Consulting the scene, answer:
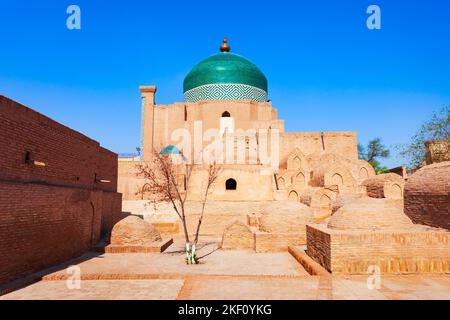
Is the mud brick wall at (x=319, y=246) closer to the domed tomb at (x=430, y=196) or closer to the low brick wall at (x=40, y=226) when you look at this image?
the domed tomb at (x=430, y=196)

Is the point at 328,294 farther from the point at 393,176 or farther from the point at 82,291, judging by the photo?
the point at 393,176

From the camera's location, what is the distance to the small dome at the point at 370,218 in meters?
8.51

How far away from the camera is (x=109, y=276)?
8.04 metres

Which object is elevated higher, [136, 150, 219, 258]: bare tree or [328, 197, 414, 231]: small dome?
[136, 150, 219, 258]: bare tree

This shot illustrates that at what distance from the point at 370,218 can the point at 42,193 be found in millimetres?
8062

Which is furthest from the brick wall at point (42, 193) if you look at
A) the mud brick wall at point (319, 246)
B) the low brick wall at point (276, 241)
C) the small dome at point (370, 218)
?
the small dome at point (370, 218)

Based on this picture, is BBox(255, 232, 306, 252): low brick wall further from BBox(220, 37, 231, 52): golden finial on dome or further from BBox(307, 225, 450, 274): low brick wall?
BBox(220, 37, 231, 52): golden finial on dome

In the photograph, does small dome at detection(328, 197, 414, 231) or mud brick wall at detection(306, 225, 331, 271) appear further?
small dome at detection(328, 197, 414, 231)

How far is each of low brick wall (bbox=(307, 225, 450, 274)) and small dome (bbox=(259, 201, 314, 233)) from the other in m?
4.41

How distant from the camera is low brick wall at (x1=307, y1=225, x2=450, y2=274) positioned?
25.6ft

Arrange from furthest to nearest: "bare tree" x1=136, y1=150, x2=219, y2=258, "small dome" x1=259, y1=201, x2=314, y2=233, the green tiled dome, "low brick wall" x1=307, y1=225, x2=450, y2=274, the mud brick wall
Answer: the green tiled dome < "small dome" x1=259, y1=201, x2=314, y2=233 < "bare tree" x1=136, y1=150, x2=219, y2=258 < the mud brick wall < "low brick wall" x1=307, y1=225, x2=450, y2=274

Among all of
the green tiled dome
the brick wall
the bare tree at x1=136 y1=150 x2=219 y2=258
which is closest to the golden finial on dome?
the green tiled dome

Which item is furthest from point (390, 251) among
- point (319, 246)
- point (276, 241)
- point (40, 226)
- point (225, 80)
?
point (225, 80)

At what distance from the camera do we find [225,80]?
32750 mm
